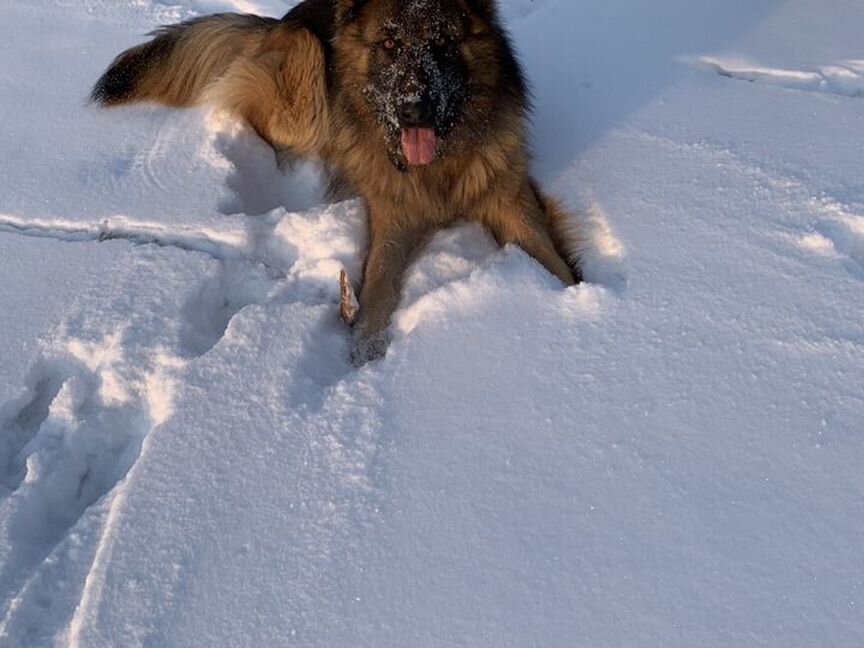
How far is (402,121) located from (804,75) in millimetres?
2073

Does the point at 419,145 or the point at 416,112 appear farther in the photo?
the point at 419,145

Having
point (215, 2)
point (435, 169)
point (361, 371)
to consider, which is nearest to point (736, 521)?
point (361, 371)

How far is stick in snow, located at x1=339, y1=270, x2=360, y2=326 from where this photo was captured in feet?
9.62

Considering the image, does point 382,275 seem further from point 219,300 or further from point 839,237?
point 839,237

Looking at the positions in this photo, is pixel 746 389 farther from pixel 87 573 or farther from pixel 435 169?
pixel 87 573

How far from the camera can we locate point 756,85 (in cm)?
389

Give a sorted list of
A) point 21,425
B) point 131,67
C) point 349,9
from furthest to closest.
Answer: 1. point 131,67
2. point 349,9
3. point 21,425

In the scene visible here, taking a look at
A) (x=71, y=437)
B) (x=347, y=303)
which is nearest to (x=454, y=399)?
(x=347, y=303)

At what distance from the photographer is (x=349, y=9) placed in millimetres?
3383

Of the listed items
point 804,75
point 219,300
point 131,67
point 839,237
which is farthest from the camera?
point 131,67

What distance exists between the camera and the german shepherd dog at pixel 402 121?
313 centimetres

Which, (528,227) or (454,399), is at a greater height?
(528,227)

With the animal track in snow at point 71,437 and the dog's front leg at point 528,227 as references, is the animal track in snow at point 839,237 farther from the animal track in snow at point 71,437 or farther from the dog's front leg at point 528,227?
the animal track in snow at point 71,437

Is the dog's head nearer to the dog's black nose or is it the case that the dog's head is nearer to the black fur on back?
the dog's black nose
